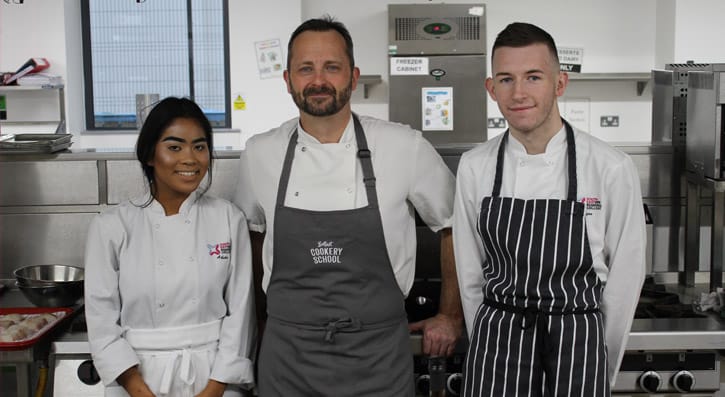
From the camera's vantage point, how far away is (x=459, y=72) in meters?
5.44

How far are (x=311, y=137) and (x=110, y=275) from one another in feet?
1.85

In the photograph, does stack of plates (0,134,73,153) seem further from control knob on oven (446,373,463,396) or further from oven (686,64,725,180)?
oven (686,64,725,180)

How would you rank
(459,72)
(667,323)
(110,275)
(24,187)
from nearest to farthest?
1. (110,275)
2. (667,323)
3. (24,187)
4. (459,72)

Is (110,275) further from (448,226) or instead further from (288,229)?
(448,226)

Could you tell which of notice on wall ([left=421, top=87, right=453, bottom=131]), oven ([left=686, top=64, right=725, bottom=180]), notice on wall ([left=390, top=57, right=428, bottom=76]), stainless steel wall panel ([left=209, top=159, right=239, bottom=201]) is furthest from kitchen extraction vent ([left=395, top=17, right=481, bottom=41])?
stainless steel wall panel ([left=209, top=159, right=239, bottom=201])

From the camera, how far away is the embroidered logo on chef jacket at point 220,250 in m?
1.88

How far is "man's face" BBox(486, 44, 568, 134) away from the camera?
1671 millimetres

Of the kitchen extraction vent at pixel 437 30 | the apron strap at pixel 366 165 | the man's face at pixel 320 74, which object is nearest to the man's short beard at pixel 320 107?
the man's face at pixel 320 74

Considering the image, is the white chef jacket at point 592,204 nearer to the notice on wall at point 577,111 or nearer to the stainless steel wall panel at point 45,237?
the stainless steel wall panel at point 45,237

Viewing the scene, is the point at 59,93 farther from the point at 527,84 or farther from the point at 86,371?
the point at 527,84

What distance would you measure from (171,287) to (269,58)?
421 centimetres

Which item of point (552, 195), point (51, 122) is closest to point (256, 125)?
point (51, 122)

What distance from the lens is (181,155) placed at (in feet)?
6.07

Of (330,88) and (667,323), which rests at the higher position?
(330,88)
